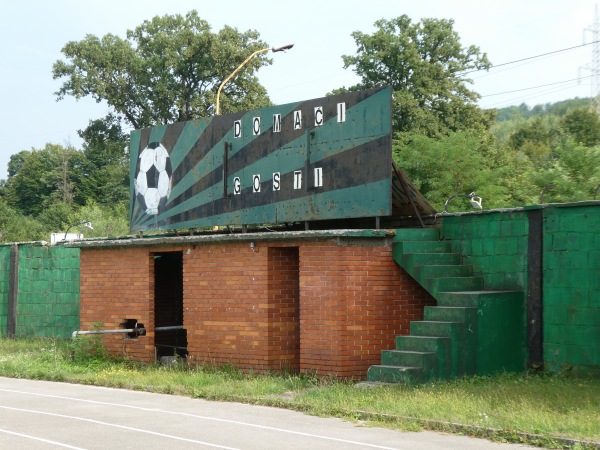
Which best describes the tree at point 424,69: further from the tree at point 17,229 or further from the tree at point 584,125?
the tree at point 17,229

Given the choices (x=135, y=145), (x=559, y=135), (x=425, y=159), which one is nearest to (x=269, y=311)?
(x=135, y=145)

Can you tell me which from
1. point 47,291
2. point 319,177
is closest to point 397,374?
point 319,177

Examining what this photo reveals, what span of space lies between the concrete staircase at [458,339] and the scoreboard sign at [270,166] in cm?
190

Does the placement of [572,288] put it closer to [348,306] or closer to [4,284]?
[348,306]

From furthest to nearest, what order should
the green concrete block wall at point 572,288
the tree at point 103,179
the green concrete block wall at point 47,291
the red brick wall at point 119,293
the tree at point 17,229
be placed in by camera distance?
the tree at point 103,179
the tree at point 17,229
the green concrete block wall at point 47,291
the red brick wall at point 119,293
the green concrete block wall at point 572,288

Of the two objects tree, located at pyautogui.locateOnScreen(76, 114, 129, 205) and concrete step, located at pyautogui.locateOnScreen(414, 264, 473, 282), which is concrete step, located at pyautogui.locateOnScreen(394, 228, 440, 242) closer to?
concrete step, located at pyautogui.locateOnScreen(414, 264, 473, 282)

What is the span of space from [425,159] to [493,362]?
22.8m

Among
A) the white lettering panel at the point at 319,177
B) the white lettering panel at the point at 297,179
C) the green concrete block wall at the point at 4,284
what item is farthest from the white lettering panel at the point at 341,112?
the green concrete block wall at the point at 4,284

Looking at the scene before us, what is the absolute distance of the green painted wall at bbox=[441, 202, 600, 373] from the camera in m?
14.8

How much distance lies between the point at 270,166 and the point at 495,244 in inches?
180

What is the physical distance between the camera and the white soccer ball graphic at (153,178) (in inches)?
818

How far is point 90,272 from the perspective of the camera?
70.1 feet

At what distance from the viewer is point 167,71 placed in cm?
5825

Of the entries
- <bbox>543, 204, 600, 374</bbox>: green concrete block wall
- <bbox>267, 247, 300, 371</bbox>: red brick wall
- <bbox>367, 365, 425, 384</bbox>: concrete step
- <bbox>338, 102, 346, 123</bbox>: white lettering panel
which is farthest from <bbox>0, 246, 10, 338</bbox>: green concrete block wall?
<bbox>543, 204, 600, 374</bbox>: green concrete block wall
